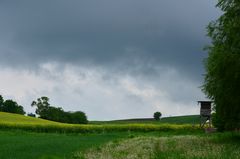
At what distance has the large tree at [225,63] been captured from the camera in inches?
1374

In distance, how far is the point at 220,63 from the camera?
116ft

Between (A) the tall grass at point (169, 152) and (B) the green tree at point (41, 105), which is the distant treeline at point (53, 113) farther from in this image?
(A) the tall grass at point (169, 152)

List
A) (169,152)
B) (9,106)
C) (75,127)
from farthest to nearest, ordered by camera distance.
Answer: (9,106) < (75,127) < (169,152)

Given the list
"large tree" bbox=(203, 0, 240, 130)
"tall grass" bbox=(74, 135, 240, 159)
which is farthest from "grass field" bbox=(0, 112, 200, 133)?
"tall grass" bbox=(74, 135, 240, 159)

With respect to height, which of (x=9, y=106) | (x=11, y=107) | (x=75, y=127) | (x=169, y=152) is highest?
(x=9, y=106)

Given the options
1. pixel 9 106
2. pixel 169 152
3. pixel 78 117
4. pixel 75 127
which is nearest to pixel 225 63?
pixel 169 152

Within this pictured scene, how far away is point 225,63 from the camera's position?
115ft

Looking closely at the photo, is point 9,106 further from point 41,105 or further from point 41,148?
point 41,148

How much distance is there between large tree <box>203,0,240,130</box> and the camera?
34.9 meters

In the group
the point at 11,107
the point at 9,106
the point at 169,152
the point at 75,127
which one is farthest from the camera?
the point at 11,107

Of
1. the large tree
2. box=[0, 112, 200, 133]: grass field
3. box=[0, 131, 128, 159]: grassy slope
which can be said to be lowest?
box=[0, 131, 128, 159]: grassy slope

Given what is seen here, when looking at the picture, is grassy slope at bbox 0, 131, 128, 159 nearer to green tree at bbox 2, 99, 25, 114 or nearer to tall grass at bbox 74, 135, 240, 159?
tall grass at bbox 74, 135, 240, 159

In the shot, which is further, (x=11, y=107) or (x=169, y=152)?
(x=11, y=107)

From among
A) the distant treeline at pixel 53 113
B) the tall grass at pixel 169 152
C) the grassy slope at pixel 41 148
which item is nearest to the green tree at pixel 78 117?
the distant treeline at pixel 53 113
